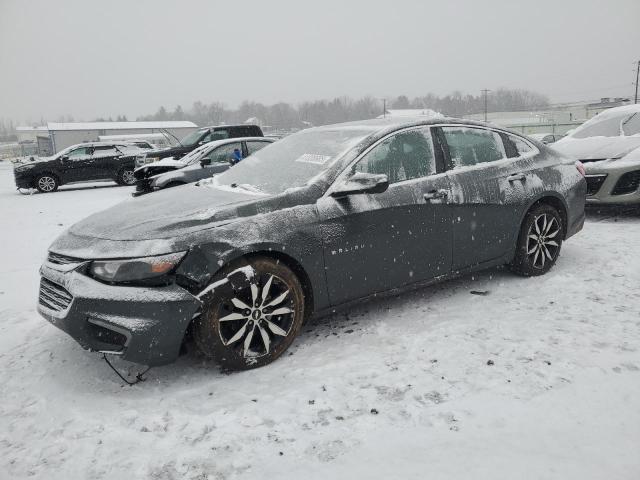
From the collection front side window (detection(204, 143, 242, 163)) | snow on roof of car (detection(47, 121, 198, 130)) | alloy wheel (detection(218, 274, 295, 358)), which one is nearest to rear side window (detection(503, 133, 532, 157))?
alloy wheel (detection(218, 274, 295, 358))

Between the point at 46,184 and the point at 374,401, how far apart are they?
16345 millimetres

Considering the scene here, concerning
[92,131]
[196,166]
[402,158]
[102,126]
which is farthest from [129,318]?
[102,126]

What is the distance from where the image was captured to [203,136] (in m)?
15.5

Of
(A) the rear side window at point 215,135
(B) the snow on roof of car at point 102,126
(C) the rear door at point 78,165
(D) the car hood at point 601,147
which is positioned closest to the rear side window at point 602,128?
(D) the car hood at point 601,147

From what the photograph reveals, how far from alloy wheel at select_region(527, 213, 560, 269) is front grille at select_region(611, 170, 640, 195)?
9.90 ft

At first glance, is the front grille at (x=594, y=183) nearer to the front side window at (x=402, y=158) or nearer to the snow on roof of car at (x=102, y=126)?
the front side window at (x=402, y=158)

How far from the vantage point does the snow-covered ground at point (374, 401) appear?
2.26 metres

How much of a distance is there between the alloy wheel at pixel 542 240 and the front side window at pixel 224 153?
7.77 m

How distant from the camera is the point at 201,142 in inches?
602

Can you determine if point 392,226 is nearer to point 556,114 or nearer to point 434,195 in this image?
point 434,195

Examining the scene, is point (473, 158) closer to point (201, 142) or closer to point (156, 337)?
point (156, 337)

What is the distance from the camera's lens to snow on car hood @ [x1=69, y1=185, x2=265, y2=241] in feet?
9.74

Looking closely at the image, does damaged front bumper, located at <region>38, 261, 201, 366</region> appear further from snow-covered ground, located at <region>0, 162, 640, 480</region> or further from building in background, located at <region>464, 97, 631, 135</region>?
building in background, located at <region>464, 97, 631, 135</region>

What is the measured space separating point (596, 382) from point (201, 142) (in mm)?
14144
